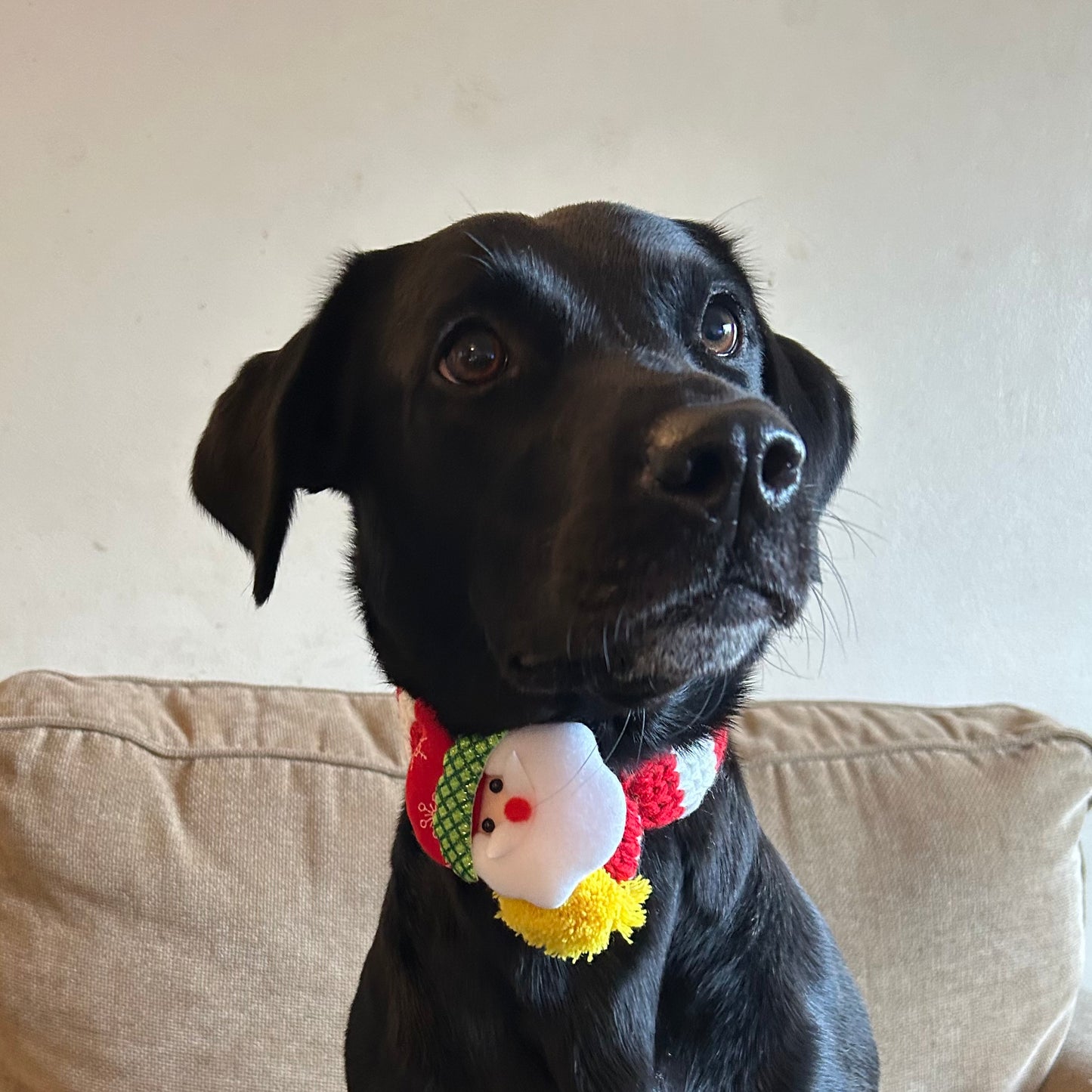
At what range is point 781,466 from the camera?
61 cm

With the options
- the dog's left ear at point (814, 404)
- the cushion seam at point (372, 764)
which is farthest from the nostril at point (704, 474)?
the cushion seam at point (372, 764)

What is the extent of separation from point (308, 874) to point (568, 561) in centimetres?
88

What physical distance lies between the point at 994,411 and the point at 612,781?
167 centimetres

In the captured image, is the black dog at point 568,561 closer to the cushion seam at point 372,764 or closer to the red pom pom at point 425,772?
the red pom pom at point 425,772

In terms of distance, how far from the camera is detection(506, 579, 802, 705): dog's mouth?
631mm

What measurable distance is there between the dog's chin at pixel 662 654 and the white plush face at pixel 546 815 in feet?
0.16

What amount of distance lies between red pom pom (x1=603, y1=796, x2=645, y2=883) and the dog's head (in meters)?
0.08

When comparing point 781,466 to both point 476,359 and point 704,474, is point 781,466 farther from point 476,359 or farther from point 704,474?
point 476,359

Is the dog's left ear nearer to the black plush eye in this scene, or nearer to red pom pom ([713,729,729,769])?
the black plush eye

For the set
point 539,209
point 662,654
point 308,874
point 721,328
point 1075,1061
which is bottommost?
point 1075,1061

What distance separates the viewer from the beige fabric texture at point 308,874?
1.22m

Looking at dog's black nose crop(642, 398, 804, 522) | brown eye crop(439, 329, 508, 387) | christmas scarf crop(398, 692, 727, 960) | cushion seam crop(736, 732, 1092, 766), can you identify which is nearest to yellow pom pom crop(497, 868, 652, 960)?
christmas scarf crop(398, 692, 727, 960)

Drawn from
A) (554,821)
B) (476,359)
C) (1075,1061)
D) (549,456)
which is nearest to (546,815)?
(554,821)

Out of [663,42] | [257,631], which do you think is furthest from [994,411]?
[257,631]
